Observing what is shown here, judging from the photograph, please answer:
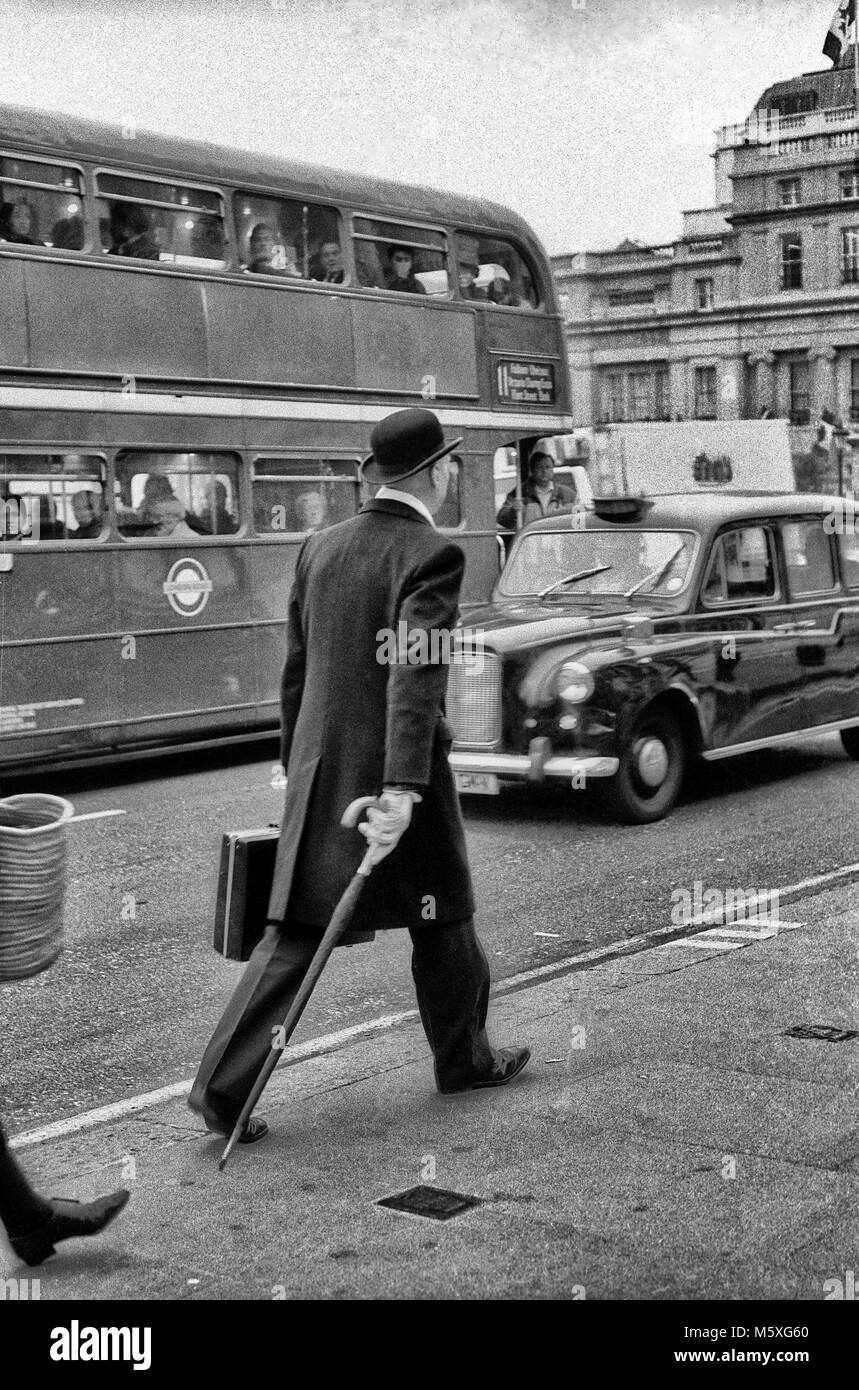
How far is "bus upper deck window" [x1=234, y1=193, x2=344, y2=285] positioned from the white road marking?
7081 mm

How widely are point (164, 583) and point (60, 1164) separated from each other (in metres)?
8.49

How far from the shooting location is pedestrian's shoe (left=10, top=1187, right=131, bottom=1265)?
3830 mm

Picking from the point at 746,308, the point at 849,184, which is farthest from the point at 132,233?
the point at 746,308

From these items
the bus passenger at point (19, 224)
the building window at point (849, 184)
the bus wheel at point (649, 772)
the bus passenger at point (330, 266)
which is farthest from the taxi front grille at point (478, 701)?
the building window at point (849, 184)

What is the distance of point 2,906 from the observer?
370cm

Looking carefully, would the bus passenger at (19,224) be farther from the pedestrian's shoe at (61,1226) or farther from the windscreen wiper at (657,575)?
the pedestrian's shoe at (61,1226)

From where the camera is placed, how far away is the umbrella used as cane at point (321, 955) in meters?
4.48

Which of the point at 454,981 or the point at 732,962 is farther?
the point at 732,962

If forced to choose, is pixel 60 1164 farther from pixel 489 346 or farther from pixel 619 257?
pixel 619 257

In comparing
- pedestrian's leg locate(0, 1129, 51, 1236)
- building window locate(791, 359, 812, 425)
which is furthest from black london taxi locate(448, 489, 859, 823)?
building window locate(791, 359, 812, 425)

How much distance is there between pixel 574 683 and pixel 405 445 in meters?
5.13

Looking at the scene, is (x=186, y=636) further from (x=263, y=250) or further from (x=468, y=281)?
(x=468, y=281)

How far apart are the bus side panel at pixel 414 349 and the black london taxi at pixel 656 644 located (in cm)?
331

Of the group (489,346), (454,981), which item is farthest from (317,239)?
(454,981)
